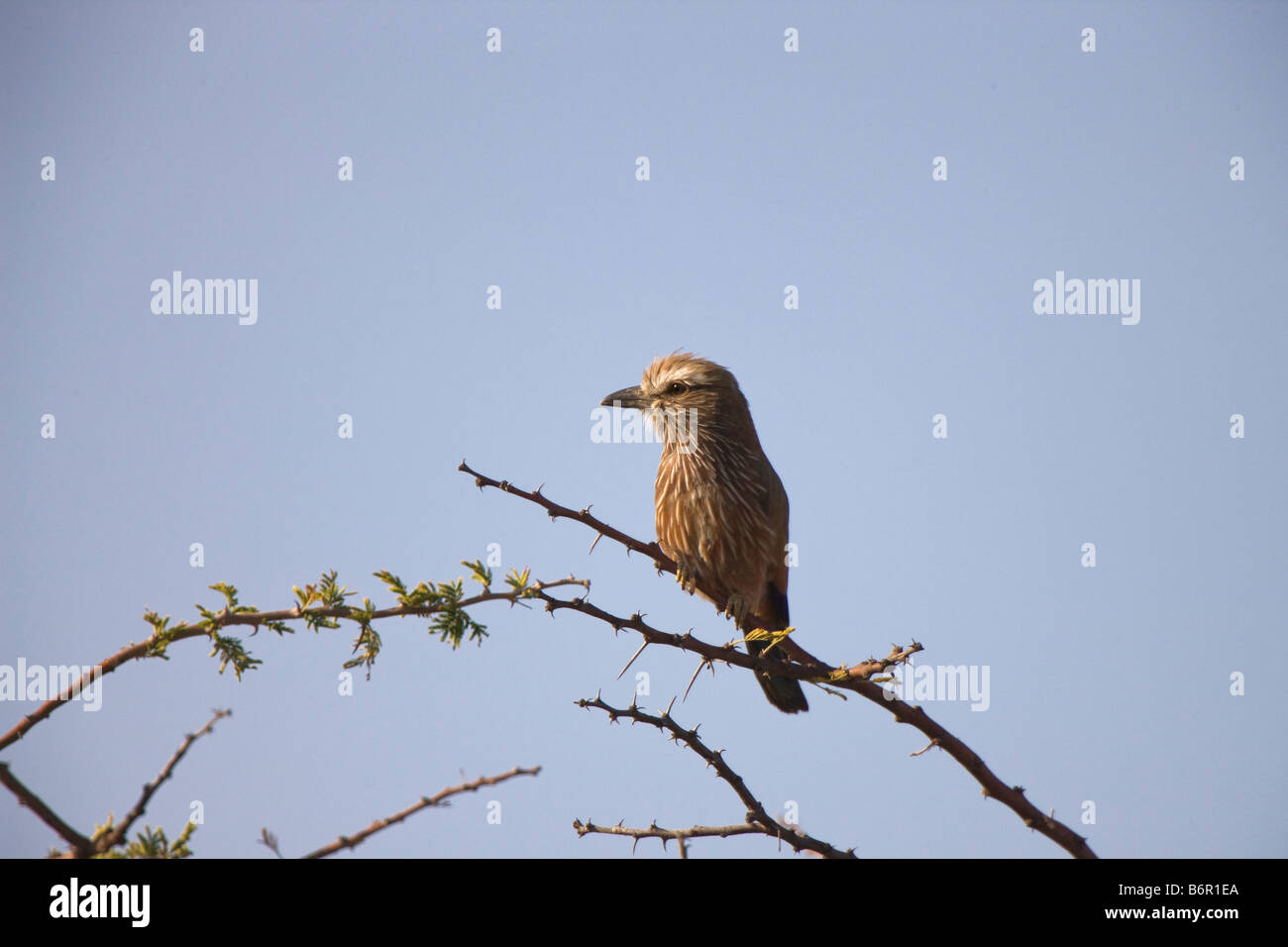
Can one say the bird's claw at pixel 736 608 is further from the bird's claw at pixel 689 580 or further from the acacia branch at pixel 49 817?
the acacia branch at pixel 49 817

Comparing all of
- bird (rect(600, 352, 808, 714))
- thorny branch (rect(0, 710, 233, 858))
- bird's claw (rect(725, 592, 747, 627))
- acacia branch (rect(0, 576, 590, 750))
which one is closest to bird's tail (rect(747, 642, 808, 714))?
bird (rect(600, 352, 808, 714))

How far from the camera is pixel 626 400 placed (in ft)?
19.0

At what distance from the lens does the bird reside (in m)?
5.27

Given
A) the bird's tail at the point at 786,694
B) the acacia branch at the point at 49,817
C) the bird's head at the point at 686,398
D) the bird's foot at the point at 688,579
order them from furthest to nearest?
the bird's head at the point at 686,398, the bird's tail at the point at 786,694, the bird's foot at the point at 688,579, the acacia branch at the point at 49,817

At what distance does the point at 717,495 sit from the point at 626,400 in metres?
0.87

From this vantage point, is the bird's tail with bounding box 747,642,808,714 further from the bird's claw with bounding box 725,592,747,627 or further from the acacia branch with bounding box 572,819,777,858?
the acacia branch with bounding box 572,819,777,858

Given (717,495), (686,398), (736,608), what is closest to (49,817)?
(736,608)

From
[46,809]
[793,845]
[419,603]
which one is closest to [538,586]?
[419,603]

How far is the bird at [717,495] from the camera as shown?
527 centimetres

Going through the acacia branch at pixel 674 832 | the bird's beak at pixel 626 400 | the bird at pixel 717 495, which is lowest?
the acacia branch at pixel 674 832

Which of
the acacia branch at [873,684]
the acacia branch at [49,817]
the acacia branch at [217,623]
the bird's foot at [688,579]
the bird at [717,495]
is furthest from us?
the bird at [717,495]

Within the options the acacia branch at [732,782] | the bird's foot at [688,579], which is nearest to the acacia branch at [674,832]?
the acacia branch at [732,782]

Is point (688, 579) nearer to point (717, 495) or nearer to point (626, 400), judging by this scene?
point (717, 495)
